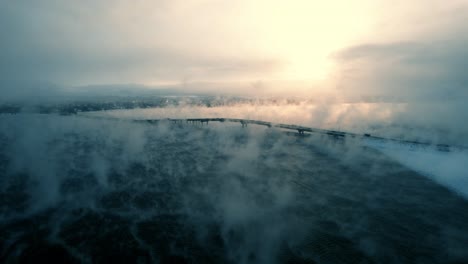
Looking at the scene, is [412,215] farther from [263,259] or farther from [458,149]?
[458,149]

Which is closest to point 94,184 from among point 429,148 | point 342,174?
point 342,174

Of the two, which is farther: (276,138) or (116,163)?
(276,138)

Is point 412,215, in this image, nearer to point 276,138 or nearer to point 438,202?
point 438,202

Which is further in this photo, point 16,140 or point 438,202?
point 16,140

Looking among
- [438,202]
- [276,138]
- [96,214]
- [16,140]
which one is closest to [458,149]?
[438,202]

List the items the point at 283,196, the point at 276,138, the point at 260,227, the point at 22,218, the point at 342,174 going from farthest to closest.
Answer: the point at 276,138 < the point at 342,174 < the point at 283,196 < the point at 22,218 < the point at 260,227

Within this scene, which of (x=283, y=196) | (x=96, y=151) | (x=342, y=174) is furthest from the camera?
(x=96, y=151)
